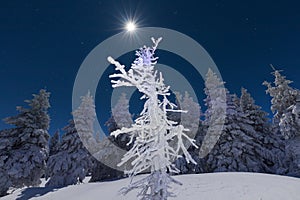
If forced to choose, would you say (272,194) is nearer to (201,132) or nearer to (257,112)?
(201,132)

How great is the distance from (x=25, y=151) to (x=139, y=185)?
15.9 meters

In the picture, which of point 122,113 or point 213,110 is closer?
point 213,110

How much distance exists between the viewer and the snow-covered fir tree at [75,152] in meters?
19.2

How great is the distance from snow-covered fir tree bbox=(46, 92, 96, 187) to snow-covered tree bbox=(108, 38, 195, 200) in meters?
15.9

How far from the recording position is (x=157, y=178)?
5434 mm

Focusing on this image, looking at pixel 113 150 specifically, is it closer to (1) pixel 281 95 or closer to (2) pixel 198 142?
(2) pixel 198 142

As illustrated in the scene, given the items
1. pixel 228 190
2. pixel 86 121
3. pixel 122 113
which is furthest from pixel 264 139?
Answer: pixel 86 121

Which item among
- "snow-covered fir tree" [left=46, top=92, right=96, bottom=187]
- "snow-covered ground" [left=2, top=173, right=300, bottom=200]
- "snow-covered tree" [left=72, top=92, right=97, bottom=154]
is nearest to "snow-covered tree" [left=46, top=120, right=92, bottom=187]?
"snow-covered fir tree" [left=46, top=92, right=96, bottom=187]

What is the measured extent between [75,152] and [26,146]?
4.37 metres

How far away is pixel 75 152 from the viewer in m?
20.6

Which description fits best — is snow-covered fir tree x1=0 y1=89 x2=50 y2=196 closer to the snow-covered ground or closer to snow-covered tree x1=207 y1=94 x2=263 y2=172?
the snow-covered ground

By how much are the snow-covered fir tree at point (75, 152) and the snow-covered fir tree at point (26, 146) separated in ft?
4.24

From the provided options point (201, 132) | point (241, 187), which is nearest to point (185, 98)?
point (201, 132)

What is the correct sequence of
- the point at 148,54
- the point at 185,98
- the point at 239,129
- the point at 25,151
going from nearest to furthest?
the point at 148,54 < the point at 25,151 < the point at 239,129 < the point at 185,98
